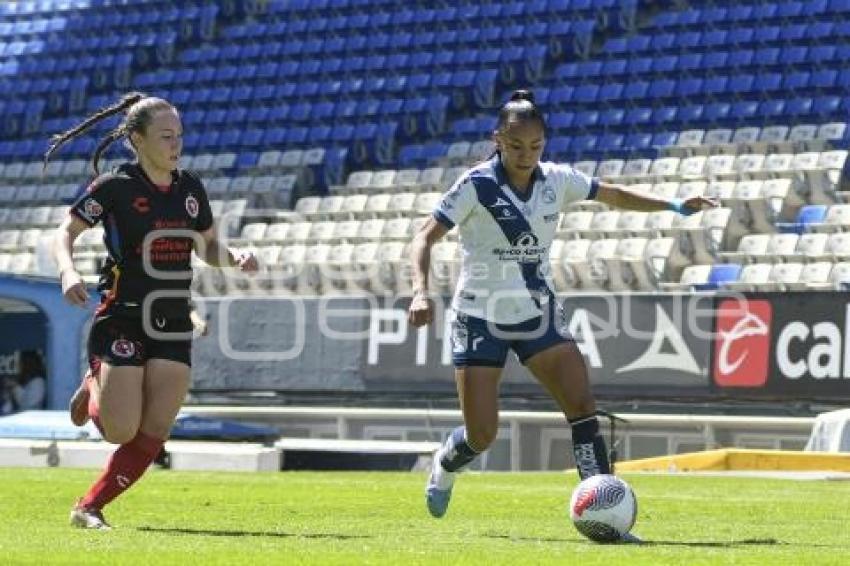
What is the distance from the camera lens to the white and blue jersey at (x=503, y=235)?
30.5 feet

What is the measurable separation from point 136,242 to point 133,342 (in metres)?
0.48

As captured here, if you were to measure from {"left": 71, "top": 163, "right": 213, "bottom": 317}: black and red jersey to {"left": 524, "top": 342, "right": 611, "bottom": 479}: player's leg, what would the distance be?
5.79 ft

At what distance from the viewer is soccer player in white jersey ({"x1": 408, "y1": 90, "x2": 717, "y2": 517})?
9.15 metres

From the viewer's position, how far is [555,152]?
3234 centimetres

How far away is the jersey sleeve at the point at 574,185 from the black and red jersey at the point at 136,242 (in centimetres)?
186

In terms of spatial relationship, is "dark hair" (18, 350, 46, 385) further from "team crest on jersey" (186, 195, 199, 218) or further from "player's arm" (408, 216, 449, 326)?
"player's arm" (408, 216, 449, 326)

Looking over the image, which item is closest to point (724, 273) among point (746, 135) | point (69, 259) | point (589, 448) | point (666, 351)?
point (666, 351)

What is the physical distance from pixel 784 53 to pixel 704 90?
144 cm

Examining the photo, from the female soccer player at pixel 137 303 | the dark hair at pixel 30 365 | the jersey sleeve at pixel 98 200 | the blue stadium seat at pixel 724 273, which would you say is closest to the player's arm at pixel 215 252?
the female soccer player at pixel 137 303

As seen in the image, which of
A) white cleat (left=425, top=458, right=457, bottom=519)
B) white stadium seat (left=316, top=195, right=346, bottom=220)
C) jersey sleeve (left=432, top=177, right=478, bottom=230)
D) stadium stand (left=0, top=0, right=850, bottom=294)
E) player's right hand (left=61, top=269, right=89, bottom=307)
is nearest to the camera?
player's right hand (left=61, top=269, right=89, bottom=307)

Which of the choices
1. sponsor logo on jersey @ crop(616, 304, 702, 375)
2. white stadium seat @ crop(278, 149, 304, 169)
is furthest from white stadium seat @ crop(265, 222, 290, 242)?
sponsor logo on jersey @ crop(616, 304, 702, 375)

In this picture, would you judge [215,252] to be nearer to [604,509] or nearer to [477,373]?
[477,373]

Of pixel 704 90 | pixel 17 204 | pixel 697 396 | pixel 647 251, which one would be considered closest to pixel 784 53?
Result: pixel 704 90

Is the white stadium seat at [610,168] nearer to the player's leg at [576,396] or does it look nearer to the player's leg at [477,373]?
the player's leg at [477,373]
